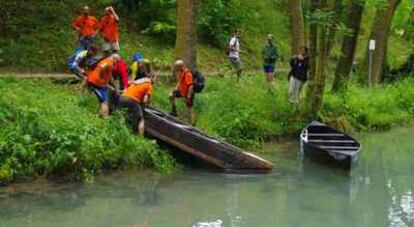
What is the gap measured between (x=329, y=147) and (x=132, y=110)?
15.8ft

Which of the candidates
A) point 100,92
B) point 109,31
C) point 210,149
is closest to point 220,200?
point 210,149

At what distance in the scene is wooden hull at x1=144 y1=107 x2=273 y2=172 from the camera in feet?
49.6

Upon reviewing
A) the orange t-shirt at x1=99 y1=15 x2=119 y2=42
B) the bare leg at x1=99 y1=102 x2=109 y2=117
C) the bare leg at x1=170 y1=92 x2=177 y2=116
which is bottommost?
the bare leg at x1=170 y1=92 x2=177 y2=116

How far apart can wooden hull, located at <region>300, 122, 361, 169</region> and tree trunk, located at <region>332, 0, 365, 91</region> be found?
6697 mm

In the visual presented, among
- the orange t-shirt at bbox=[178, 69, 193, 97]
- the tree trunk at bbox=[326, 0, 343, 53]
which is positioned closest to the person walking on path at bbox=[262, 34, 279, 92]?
the tree trunk at bbox=[326, 0, 343, 53]

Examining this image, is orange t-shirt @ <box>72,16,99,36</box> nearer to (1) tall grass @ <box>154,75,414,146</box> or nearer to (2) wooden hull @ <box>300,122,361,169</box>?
(1) tall grass @ <box>154,75,414,146</box>

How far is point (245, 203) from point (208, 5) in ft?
62.4

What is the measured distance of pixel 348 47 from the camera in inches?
1035

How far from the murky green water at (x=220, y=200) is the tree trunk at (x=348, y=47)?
943 cm

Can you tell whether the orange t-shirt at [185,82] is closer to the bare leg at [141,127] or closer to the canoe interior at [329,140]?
the bare leg at [141,127]

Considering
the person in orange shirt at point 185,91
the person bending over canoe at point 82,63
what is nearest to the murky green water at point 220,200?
the person in orange shirt at point 185,91

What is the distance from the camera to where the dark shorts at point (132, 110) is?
49.5 ft

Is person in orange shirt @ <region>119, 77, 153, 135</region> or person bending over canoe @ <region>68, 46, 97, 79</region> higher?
person bending over canoe @ <region>68, 46, 97, 79</region>

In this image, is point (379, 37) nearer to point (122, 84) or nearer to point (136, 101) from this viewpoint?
point (122, 84)
